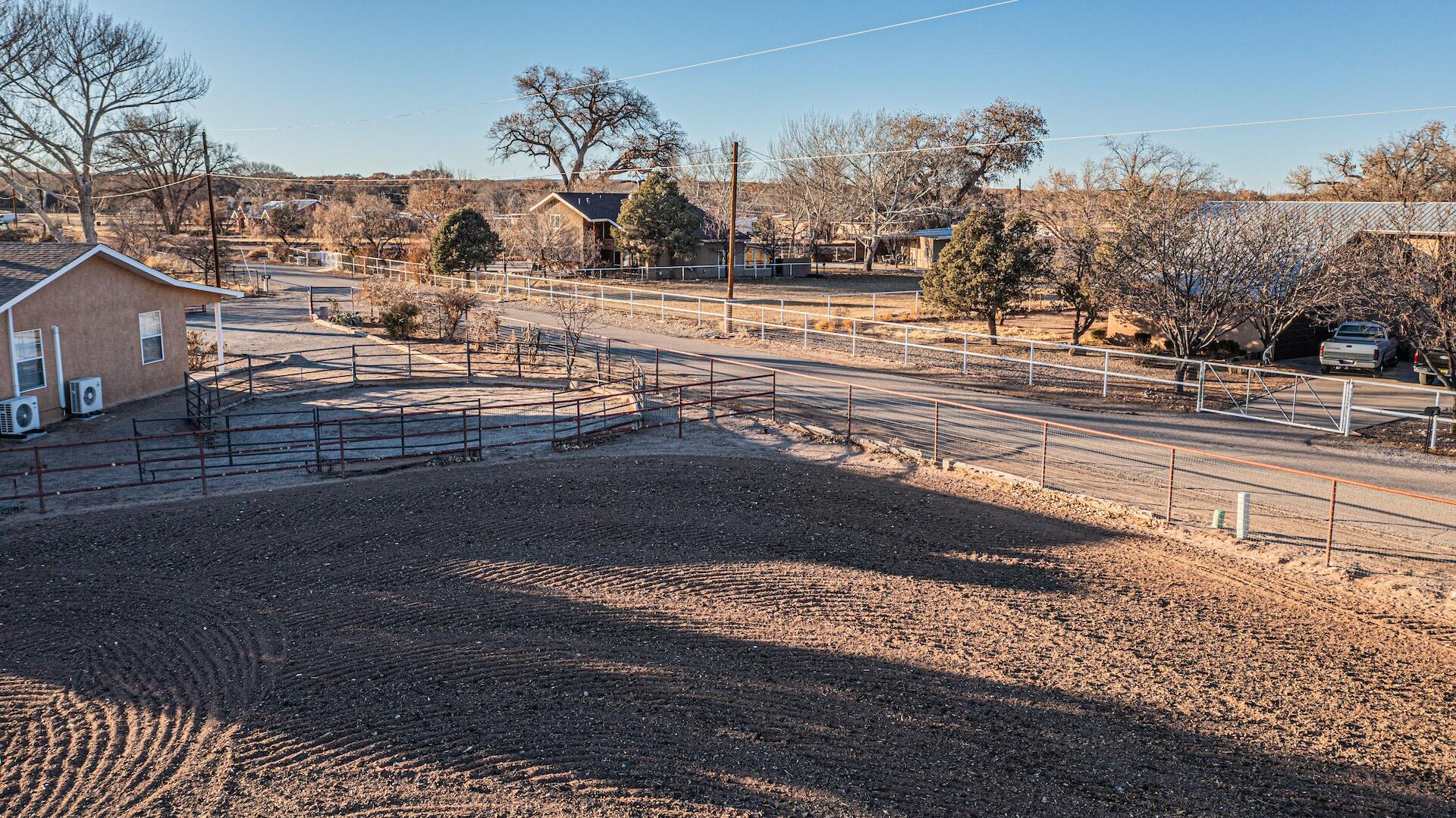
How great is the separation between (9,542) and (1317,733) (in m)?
15.5

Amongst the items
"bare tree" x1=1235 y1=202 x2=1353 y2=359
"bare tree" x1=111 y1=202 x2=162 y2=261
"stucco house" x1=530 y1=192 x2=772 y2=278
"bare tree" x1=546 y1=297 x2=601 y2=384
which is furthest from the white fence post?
"bare tree" x1=111 y1=202 x2=162 y2=261

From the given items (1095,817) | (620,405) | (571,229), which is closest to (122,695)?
(1095,817)

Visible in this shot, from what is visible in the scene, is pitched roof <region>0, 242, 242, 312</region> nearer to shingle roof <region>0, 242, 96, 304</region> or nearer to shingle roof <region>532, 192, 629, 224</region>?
shingle roof <region>0, 242, 96, 304</region>

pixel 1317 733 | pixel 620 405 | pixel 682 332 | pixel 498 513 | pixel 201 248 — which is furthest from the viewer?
pixel 201 248

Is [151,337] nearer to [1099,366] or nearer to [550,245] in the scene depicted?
[1099,366]

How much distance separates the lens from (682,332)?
115ft

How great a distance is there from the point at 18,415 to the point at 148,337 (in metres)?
5.13

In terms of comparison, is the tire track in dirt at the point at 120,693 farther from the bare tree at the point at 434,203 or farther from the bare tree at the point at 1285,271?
the bare tree at the point at 434,203

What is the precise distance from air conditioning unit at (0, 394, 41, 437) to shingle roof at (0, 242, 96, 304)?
1.98 metres

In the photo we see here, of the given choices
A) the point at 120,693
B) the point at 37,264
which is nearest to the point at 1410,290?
the point at 120,693

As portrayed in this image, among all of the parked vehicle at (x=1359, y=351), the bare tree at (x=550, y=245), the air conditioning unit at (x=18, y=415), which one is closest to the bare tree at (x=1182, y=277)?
the parked vehicle at (x=1359, y=351)

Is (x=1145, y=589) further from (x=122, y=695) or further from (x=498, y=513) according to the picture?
(x=122, y=695)

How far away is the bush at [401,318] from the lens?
31672 millimetres

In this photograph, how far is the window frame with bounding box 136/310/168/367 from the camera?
2242 cm
